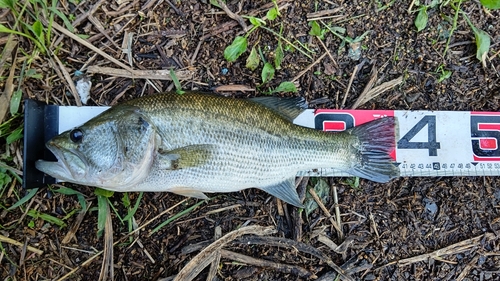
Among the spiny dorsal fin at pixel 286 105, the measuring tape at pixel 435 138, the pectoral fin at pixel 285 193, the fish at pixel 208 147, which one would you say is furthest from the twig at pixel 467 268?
the spiny dorsal fin at pixel 286 105

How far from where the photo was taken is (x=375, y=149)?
317 cm

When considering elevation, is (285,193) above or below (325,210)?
above

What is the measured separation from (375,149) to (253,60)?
1.24 metres

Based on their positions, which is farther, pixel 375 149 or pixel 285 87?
pixel 285 87

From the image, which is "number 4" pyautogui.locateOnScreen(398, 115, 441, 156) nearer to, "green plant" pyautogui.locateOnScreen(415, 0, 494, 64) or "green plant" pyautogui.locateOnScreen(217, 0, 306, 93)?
"green plant" pyautogui.locateOnScreen(415, 0, 494, 64)

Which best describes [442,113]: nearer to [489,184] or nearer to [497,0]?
[489,184]

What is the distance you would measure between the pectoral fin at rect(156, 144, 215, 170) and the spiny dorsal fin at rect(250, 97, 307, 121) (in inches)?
24.3

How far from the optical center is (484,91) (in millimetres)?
3570

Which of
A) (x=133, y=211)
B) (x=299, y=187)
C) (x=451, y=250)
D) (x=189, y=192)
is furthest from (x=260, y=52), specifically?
(x=451, y=250)

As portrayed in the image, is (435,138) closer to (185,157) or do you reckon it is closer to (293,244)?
(293,244)

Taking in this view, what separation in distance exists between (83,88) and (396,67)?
2.68 metres

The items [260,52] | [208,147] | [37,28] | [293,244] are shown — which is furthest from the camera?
[260,52]

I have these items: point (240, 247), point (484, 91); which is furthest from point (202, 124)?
point (484, 91)

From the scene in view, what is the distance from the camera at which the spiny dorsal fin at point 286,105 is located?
3.12 m
